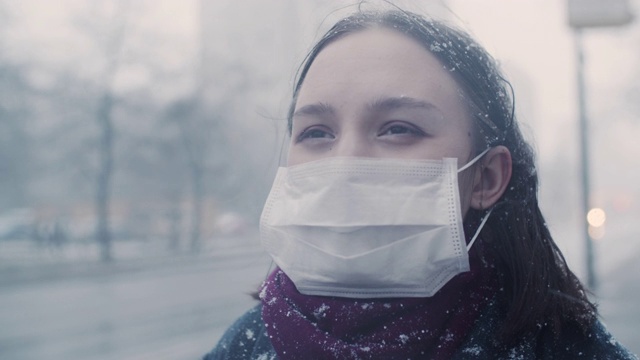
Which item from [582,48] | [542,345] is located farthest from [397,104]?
[582,48]

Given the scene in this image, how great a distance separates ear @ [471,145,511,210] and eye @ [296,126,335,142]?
30 centimetres

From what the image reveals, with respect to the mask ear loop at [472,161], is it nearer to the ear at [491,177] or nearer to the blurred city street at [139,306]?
the ear at [491,177]

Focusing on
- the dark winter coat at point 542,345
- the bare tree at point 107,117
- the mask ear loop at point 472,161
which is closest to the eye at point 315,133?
the mask ear loop at point 472,161

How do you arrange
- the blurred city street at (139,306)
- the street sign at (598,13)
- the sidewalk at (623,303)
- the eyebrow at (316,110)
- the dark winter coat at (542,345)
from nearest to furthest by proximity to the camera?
the dark winter coat at (542,345)
the eyebrow at (316,110)
the street sign at (598,13)
the sidewalk at (623,303)
the blurred city street at (139,306)

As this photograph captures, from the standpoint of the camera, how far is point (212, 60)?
49.0ft

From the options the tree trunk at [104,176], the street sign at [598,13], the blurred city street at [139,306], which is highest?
the street sign at [598,13]

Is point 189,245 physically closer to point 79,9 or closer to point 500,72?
point 79,9

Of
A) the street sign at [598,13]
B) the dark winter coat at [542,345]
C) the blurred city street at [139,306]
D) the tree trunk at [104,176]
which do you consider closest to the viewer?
the dark winter coat at [542,345]

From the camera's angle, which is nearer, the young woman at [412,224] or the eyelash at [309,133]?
the young woman at [412,224]

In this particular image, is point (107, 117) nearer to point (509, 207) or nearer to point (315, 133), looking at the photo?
point (315, 133)

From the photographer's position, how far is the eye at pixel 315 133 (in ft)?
4.67

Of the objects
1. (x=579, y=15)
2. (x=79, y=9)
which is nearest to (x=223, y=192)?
(x=79, y=9)

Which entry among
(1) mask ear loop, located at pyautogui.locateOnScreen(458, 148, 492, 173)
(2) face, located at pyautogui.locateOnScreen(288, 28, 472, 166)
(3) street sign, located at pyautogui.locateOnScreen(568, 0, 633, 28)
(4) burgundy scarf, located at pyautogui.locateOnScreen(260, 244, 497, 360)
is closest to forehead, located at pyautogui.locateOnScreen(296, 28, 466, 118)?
(2) face, located at pyautogui.locateOnScreen(288, 28, 472, 166)

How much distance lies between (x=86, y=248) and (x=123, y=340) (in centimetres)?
1268
